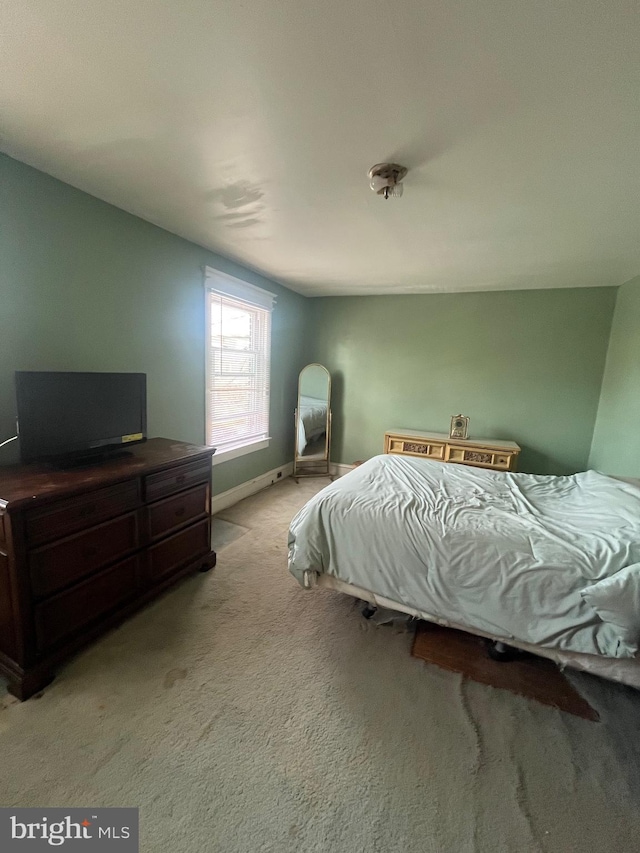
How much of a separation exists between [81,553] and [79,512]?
0.20 m

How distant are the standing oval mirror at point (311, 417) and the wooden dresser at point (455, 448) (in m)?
0.93

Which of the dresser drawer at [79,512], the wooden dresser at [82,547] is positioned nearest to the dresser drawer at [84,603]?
the wooden dresser at [82,547]

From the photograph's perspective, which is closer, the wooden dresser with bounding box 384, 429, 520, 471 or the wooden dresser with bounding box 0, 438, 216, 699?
the wooden dresser with bounding box 0, 438, 216, 699

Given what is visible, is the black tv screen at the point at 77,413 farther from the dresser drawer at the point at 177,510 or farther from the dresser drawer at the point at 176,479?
the dresser drawer at the point at 177,510

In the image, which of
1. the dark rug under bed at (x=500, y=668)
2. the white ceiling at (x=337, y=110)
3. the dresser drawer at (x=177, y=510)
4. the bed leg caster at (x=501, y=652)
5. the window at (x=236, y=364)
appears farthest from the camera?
the window at (x=236, y=364)

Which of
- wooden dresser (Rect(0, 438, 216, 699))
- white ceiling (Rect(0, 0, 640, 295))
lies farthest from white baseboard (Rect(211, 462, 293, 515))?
white ceiling (Rect(0, 0, 640, 295))

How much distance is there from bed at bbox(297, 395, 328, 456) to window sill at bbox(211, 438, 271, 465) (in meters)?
0.54

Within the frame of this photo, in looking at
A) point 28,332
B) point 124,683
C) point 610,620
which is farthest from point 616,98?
point 124,683

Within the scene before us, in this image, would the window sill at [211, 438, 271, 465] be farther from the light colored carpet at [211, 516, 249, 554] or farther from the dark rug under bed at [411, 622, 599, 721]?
the dark rug under bed at [411, 622, 599, 721]

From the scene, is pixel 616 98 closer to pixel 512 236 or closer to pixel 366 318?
pixel 512 236

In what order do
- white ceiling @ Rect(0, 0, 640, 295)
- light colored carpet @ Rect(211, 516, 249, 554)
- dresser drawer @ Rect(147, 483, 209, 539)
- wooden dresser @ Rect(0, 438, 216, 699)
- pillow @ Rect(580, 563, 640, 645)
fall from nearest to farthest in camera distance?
1. white ceiling @ Rect(0, 0, 640, 295)
2. pillow @ Rect(580, 563, 640, 645)
3. wooden dresser @ Rect(0, 438, 216, 699)
4. dresser drawer @ Rect(147, 483, 209, 539)
5. light colored carpet @ Rect(211, 516, 249, 554)

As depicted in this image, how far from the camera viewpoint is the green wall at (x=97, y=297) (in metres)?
1.74

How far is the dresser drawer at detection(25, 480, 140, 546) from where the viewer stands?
1.39 meters

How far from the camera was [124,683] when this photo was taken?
150cm
